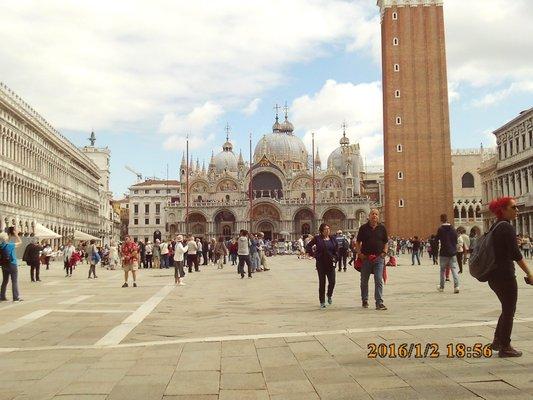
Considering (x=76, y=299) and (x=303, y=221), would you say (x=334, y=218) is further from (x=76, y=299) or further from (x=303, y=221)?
(x=76, y=299)

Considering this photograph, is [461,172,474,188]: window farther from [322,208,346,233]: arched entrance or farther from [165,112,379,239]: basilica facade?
[322,208,346,233]: arched entrance

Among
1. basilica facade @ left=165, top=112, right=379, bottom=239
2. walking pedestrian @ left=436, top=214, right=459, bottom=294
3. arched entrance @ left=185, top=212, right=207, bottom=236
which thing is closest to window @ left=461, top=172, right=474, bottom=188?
basilica facade @ left=165, top=112, right=379, bottom=239

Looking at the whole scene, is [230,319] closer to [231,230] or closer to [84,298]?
[84,298]

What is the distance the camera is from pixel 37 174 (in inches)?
1850

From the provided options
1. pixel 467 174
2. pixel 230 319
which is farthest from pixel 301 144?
pixel 230 319

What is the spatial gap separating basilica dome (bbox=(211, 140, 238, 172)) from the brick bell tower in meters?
41.0

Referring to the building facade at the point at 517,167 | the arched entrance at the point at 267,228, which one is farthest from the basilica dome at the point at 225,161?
the building facade at the point at 517,167

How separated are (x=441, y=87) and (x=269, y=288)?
47181mm

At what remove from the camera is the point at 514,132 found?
159 ft

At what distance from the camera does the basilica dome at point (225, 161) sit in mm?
94250

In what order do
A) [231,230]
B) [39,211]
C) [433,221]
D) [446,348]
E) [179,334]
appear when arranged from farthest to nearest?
[231,230]
[433,221]
[39,211]
[179,334]
[446,348]

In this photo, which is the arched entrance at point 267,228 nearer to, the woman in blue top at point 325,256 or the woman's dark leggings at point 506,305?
the woman in blue top at point 325,256

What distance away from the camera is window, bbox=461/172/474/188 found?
73.4 m

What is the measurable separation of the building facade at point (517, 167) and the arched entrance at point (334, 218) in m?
23.5
